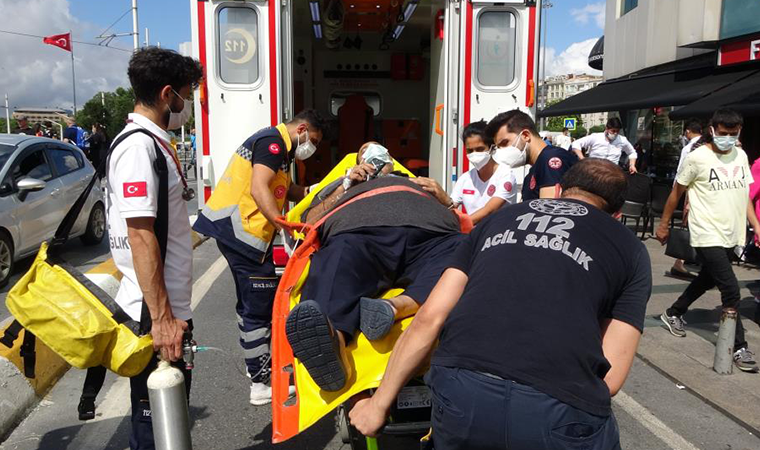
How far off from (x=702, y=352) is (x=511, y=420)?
401 cm

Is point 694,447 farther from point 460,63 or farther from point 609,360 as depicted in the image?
point 460,63

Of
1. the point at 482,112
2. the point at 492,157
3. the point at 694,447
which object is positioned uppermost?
the point at 482,112

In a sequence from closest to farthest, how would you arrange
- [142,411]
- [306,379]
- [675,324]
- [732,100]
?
[142,411], [306,379], [675,324], [732,100]

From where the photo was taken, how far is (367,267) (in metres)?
2.78

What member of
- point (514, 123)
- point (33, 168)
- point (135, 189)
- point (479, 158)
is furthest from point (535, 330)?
point (33, 168)

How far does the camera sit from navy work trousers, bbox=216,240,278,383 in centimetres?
386

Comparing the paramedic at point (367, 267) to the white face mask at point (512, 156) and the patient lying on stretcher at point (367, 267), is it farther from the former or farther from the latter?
the white face mask at point (512, 156)

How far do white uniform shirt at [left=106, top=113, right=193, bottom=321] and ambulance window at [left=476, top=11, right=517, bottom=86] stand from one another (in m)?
3.41

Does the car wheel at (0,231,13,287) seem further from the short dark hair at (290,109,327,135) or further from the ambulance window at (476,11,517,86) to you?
the ambulance window at (476,11,517,86)

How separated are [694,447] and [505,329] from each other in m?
2.42

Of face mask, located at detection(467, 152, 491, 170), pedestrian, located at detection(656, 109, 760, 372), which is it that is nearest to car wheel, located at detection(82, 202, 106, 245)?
face mask, located at detection(467, 152, 491, 170)

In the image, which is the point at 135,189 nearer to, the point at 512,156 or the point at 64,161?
the point at 512,156

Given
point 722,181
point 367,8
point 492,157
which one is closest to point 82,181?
point 367,8

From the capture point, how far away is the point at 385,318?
7.98 feet
